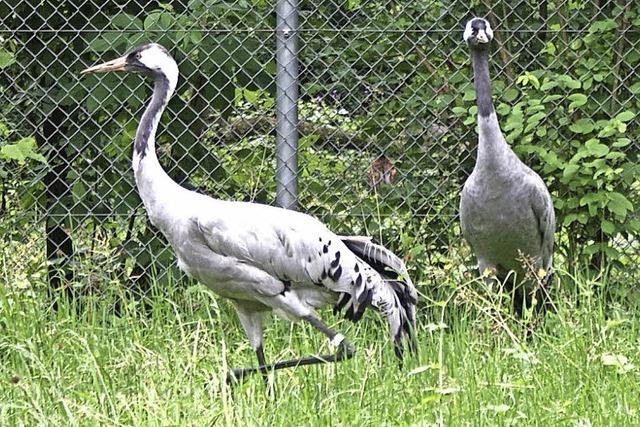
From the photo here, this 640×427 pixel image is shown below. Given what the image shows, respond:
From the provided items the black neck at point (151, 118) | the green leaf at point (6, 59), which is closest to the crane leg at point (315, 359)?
the black neck at point (151, 118)

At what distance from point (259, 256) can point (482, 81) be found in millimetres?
1358

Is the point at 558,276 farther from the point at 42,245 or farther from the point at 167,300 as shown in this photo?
the point at 42,245

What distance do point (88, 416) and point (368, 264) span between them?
5.88 ft

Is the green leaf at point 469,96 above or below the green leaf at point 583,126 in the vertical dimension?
above

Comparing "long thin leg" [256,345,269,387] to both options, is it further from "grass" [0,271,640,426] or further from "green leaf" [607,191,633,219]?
"green leaf" [607,191,633,219]

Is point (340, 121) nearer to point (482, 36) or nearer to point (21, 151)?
point (482, 36)

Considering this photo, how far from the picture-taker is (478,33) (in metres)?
5.54

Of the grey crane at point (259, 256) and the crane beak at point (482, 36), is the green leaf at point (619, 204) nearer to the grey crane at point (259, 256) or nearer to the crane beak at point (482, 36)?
the crane beak at point (482, 36)

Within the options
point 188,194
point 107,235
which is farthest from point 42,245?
point 188,194

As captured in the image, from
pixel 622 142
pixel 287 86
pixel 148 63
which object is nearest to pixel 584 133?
pixel 622 142

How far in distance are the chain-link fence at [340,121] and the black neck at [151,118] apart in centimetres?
57

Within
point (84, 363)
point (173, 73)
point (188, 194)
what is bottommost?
point (84, 363)

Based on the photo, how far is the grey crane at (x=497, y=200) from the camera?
5617mm

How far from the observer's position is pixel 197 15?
562 cm
